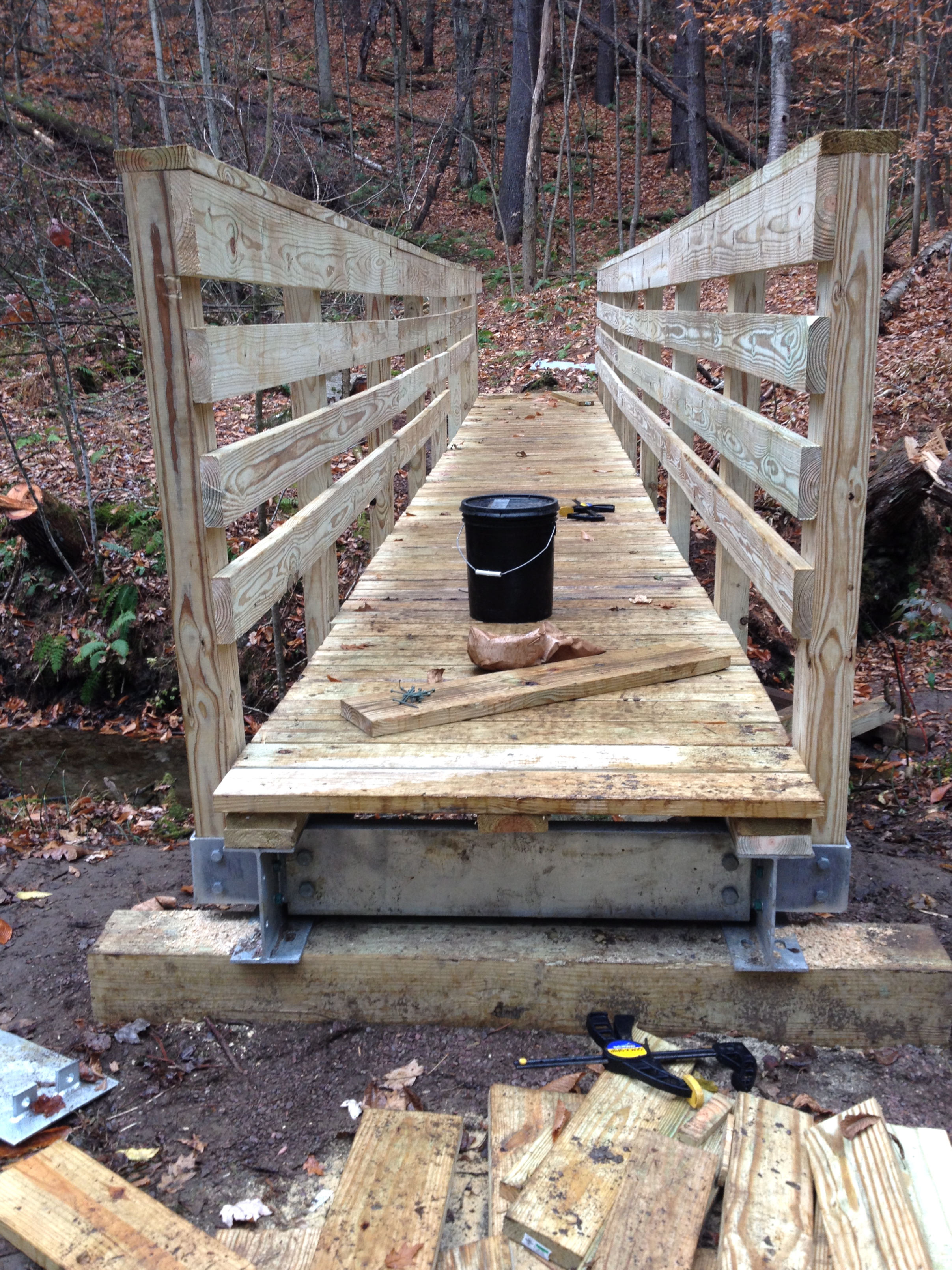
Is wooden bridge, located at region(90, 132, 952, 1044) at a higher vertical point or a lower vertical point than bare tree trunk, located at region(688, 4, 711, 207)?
lower

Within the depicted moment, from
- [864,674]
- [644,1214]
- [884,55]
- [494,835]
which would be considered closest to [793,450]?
[494,835]

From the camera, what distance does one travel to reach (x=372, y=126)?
22.9 m

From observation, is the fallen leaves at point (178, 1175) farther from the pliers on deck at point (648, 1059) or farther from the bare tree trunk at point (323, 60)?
the bare tree trunk at point (323, 60)

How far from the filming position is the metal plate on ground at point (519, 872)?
2668 mm

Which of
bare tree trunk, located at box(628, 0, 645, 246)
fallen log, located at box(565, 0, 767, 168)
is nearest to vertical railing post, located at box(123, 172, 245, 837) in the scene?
bare tree trunk, located at box(628, 0, 645, 246)

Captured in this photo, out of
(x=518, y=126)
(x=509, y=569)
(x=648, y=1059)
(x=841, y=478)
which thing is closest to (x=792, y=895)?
(x=648, y=1059)

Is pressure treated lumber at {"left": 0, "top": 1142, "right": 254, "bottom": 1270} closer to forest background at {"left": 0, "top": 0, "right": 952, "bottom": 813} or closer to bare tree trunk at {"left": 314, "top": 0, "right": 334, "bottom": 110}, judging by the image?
forest background at {"left": 0, "top": 0, "right": 952, "bottom": 813}

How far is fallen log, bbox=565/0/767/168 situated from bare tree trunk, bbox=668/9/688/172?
0.19 m

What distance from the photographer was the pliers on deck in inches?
91.0

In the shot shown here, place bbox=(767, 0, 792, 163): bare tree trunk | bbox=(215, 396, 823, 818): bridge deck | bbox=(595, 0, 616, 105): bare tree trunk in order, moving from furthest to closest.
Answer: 1. bbox=(595, 0, 616, 105): bare tree trunk
2. bbox=(767, 0, 792, 163): bare tree trunk
3. bbox=(215, 396, 823, 818): bridge deck

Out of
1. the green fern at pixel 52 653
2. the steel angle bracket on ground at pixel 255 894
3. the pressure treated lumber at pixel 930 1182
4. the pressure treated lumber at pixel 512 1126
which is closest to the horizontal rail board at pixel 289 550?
the steel angle bracket on ground at pixel 255 894

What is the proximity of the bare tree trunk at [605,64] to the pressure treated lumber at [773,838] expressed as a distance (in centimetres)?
2510

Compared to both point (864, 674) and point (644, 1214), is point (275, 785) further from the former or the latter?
point (864, 674)

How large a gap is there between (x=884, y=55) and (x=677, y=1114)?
19046 millimetres
